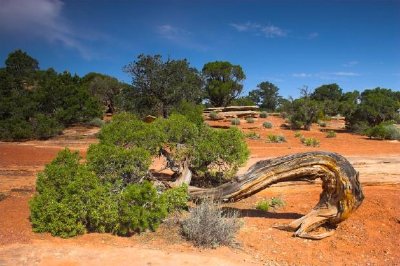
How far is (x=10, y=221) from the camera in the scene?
285 inches

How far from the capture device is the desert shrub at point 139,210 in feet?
21.8

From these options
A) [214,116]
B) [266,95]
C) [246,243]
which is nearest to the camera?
[246,243]

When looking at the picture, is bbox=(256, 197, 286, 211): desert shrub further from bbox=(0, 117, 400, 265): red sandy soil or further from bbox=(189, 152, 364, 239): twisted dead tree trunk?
bbox=(189, 152, 364, 239): twisted dead tree trunk

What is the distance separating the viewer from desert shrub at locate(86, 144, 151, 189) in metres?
7.93

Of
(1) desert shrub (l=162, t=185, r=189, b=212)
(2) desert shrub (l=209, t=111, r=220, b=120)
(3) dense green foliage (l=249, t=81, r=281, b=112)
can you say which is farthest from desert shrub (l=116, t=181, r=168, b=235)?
(3) dense green foliage (l=249, t=81, r=281, b=112)

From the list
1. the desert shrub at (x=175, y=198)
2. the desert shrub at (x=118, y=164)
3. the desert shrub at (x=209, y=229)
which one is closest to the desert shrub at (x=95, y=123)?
the desert shrub at (x=118, y=164)

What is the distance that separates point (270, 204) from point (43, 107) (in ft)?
85.3

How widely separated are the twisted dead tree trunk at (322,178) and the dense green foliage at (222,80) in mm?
46371

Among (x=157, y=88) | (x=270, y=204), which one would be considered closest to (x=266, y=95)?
(x=157, y=88)

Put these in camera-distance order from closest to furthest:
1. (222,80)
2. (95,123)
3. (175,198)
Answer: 1. (175,198)
2. (95,123)
3. (222,80)

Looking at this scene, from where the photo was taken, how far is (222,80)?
5541 cm

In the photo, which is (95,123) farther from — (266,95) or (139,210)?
(266,95)

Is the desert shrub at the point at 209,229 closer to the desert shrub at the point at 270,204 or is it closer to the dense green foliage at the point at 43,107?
the desert shrub at the point at 270,204

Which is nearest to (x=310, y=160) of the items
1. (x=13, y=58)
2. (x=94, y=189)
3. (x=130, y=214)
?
(x=130, y=214)
